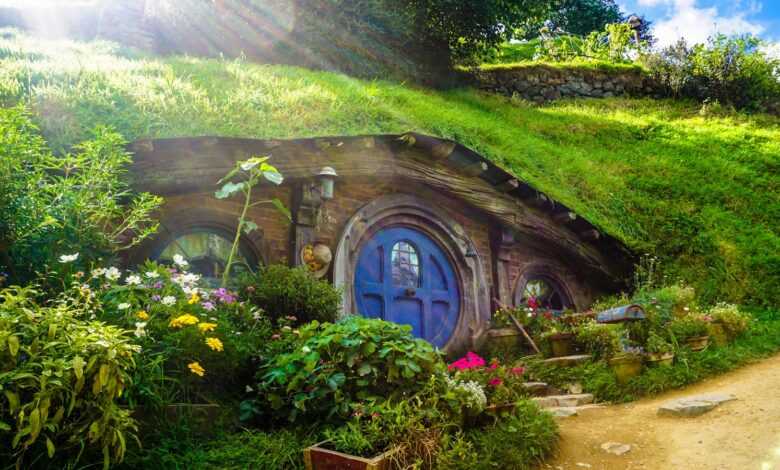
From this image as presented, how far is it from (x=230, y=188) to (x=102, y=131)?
120 centimetres

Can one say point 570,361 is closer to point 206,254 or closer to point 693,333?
point 693,333

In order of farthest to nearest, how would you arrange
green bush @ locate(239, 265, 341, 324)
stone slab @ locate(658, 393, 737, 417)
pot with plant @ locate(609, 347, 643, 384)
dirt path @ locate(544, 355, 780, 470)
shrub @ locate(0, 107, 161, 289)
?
pot with plant @ locate(609, 347, 643, 384) → green bush @ locate(239, 265, 341, 324) → stone slab @ locate(658, 393, 737, 417) → dirt path @ locate(544, 355, 780, 470) → shrub @ locate(0, 107, 161, 289)

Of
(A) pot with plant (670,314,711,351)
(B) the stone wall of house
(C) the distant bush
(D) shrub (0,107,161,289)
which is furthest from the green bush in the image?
(C) the distant bush

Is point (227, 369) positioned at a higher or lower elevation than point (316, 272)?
lower

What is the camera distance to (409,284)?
8.11 meters

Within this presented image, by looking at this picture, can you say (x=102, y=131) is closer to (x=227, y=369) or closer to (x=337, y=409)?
(x=227, y=369)

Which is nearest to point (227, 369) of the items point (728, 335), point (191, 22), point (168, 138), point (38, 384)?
point (38, 384)

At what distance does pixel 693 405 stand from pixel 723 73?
17.2 meters

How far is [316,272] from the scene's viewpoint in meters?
6.87

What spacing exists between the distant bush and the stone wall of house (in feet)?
2.54

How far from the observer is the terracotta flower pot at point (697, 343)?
723cm

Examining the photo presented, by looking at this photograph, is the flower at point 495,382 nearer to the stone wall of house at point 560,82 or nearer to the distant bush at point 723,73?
the stone wall of house at point 560,82

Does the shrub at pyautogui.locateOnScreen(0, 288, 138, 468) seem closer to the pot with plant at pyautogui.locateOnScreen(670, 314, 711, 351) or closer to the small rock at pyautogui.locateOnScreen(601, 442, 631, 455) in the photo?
the small rock at pyautogui.locateOnScreen(601, 442, 631, 455)

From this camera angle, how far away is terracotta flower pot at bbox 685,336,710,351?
723 centimetres
